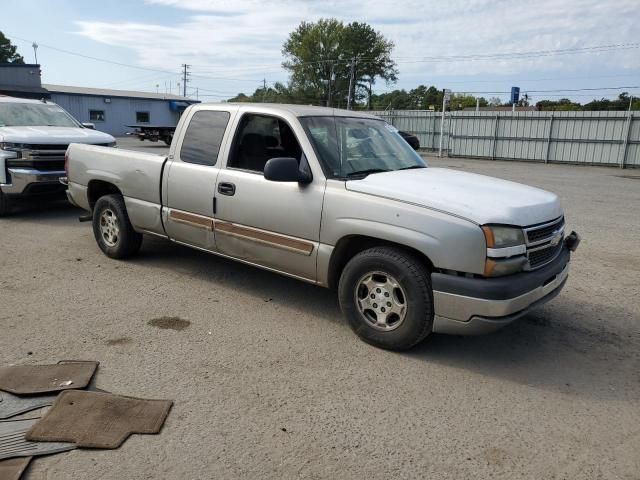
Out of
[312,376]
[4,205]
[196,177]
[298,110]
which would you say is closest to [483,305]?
[312,376]

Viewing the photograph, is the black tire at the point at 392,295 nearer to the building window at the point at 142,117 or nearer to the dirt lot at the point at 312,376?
the dirt lot at the point at 312,376

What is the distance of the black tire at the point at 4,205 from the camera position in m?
8.88

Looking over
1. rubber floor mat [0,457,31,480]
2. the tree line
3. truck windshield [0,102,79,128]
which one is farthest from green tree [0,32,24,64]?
rubber floor mat [0,457,31,480]

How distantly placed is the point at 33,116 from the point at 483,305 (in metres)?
9.41

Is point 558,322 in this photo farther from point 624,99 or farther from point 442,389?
point 624,99

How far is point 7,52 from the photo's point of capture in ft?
226

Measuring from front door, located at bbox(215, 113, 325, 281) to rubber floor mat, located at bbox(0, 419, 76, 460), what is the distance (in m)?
2.27

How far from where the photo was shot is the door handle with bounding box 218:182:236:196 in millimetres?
4934

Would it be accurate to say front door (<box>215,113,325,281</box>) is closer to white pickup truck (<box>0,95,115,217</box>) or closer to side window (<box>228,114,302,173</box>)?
side window (<box>228,114,302,173</box>)

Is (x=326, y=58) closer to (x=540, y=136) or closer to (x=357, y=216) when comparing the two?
(x=540, y=136)

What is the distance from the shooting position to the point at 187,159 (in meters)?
5.40

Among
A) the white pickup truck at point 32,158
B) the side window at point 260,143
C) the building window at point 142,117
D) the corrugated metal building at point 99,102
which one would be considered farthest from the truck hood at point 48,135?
the building window at point 142,117

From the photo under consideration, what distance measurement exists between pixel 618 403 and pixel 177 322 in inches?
134

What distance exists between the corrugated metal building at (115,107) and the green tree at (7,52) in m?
30.7
